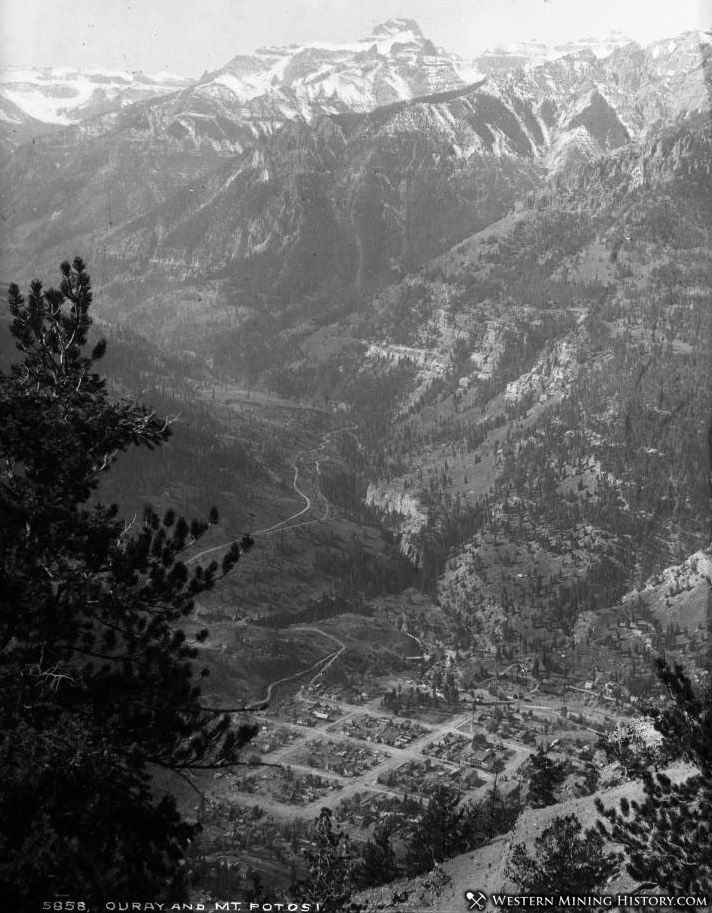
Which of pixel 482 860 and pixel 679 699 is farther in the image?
pixel 482 860

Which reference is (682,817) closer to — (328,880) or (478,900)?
(478,900)

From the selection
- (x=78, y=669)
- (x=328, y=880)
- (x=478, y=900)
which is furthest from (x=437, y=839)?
(x=78, y=669)

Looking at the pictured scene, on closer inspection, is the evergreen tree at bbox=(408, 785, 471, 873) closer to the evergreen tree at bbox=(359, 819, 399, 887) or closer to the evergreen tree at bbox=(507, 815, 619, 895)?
the evergreen tree at bbox=(359, 819, 399, 887)

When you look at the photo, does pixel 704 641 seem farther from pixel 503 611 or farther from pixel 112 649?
pixel 112 649

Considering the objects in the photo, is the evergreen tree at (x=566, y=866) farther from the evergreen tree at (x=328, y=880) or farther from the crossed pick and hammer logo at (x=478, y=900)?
the evergreen tree at (x=328, y=880)

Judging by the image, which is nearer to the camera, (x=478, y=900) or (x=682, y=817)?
(x=682, y=817)

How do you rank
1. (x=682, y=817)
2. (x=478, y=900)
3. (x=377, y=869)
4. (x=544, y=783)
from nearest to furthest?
(x=682, y=817), (x=478, y=900), (x=377, y=869), (x=544, y=783)

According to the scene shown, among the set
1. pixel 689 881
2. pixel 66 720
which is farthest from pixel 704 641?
pixel 66 720
